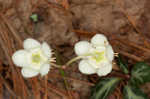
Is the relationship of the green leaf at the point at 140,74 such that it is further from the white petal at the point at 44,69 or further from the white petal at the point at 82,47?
the white petal at the point at 44,69

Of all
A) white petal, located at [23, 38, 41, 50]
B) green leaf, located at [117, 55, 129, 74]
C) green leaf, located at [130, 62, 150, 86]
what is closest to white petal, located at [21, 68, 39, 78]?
white petal, located at [23, 38, 41, 50]

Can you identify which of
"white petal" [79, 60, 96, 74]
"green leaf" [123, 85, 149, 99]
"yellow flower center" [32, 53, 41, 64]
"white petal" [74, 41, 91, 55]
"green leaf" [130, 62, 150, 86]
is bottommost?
"green leaf" [123, 85, 149, 99]

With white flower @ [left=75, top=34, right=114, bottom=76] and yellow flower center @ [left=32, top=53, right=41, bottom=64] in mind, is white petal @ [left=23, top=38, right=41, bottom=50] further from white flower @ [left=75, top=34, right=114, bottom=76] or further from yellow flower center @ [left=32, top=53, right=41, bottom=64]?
white flower @ [left=75, top=34, right=114, bottom=76]

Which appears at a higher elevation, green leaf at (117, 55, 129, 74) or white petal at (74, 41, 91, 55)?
white petal at (74, 41, 91, 55)

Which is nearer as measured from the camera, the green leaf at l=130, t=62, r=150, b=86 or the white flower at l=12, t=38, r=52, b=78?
the white flower at l=12, t=38, r=52, b=78

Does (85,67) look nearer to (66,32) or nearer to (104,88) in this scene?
(104,88)

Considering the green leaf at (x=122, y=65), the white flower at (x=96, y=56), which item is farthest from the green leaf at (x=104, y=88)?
the white flower at (x=96, y=56)
